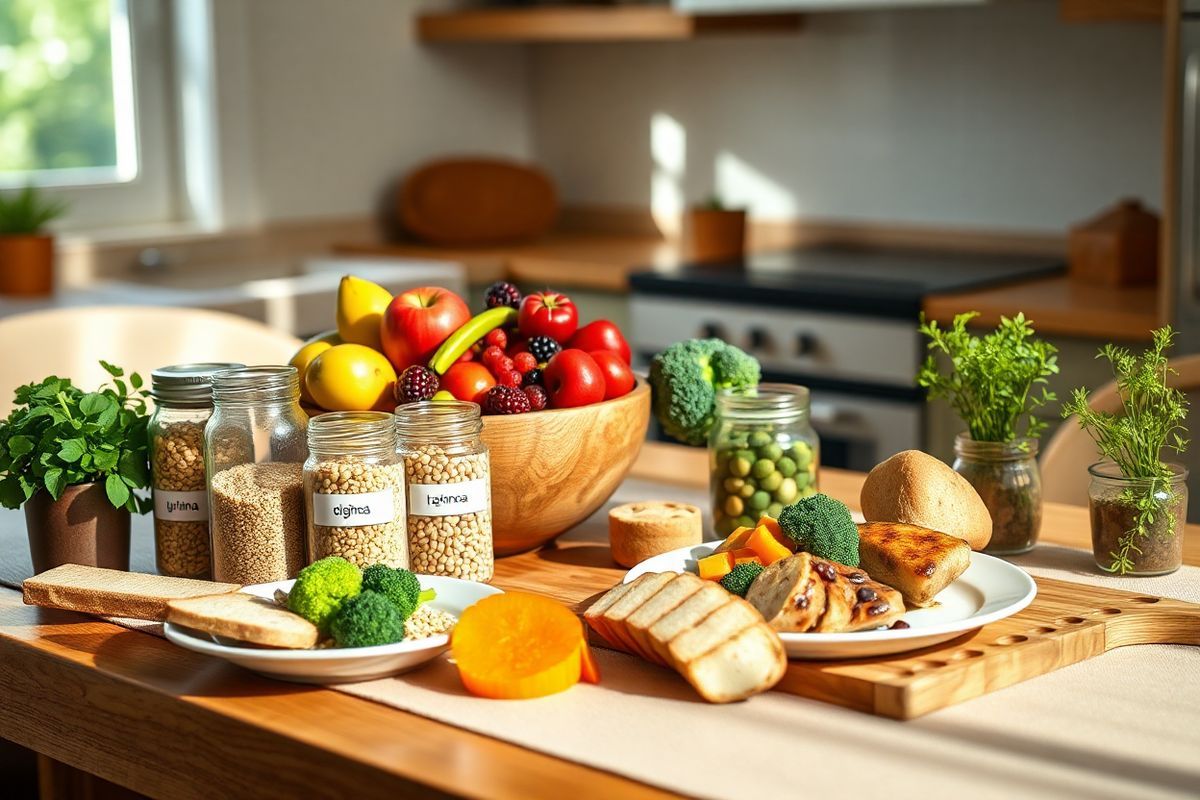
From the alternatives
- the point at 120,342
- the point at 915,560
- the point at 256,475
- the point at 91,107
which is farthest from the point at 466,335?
the point at 91,107

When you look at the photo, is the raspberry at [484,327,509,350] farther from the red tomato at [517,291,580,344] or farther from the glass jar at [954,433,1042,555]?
the glass jar at [954,433,1042,555]

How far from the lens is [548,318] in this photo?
142 cm

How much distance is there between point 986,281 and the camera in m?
2.99

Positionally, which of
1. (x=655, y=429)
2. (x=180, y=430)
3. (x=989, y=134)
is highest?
(x=989, y=134)

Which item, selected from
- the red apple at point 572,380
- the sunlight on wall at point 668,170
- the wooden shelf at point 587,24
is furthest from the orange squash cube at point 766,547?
the sunlight on wall at point 668,170

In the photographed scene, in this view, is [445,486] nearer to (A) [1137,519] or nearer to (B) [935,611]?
(B) [935,611]

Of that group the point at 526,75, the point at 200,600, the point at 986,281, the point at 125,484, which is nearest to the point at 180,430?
the point at 125,484

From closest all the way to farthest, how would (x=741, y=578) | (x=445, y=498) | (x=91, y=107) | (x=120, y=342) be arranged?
(x=741, y=578), (x=445, y=498), (x=120, y=342), (x=91, y=107)

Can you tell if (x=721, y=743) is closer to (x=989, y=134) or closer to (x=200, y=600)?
(x=200, y=600)

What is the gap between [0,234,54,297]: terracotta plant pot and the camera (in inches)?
120

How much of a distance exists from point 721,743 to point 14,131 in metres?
2.88

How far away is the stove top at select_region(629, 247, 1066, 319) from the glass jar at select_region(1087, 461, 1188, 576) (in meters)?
1.54

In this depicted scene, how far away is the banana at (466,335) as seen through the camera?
137 centimetres

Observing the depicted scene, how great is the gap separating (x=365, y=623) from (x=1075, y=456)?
3.31 ft
